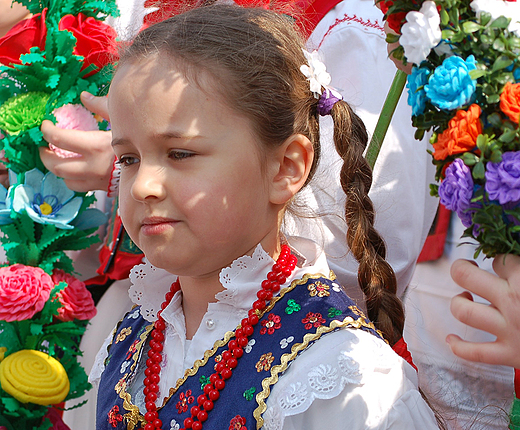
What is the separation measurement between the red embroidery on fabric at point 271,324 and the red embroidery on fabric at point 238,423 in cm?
17

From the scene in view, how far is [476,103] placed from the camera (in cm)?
78

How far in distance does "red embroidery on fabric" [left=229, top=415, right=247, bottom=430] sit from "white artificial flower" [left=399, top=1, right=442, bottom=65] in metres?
0.67

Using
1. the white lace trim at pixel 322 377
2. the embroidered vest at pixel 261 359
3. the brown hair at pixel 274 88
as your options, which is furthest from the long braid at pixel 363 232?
the white lace trim at pixel 322 377

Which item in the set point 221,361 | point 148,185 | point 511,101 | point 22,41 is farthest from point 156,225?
point 22,41

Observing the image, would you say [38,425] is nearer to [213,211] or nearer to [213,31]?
[213,211]

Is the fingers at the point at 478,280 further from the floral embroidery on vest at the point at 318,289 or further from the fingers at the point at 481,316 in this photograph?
the floral embroidery on vest at the point at 318,289

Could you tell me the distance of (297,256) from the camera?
1.32 meters

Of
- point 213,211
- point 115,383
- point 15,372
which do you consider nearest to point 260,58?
point 213,211

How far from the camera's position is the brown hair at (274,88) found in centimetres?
116

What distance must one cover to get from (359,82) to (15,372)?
1.20 meters

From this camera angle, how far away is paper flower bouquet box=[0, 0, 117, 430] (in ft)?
5.23

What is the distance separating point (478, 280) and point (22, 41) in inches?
57.3

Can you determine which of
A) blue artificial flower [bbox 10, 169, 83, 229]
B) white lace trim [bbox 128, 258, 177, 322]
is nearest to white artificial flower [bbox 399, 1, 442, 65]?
white lace trim [bbox 128, 258, 177, 322]

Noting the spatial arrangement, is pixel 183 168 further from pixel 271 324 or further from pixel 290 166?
pixel 271 324
